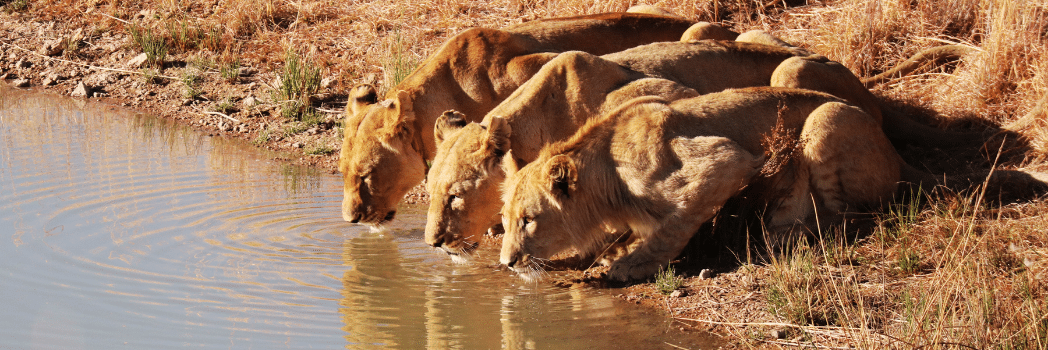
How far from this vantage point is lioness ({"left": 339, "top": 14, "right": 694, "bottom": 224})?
7543mm

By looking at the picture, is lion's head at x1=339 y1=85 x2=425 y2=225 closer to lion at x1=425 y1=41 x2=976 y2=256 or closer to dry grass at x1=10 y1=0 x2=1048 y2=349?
lion at x1=425 y1=41 x2=976 y2=256

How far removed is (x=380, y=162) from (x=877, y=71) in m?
5.17

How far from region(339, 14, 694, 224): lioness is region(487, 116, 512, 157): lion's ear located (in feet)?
4.21

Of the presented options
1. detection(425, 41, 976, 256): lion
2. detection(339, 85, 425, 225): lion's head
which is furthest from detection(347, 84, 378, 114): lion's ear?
detection(425, 41, 976, 256): lion

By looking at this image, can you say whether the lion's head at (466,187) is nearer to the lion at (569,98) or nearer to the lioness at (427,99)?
the lion at (569,98)

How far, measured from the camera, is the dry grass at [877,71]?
4859 mm

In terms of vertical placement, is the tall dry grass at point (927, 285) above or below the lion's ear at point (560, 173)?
below

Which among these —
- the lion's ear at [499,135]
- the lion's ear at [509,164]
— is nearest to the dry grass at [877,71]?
the lion's ear at [509,164]

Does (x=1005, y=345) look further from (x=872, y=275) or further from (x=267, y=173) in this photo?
(x=267, y=173)

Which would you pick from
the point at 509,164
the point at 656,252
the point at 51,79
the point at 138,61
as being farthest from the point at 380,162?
the point at 51,79

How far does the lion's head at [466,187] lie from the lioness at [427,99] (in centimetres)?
105

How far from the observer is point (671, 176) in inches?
245

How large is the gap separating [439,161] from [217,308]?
1603 mm

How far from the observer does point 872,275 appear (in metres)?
5.91
